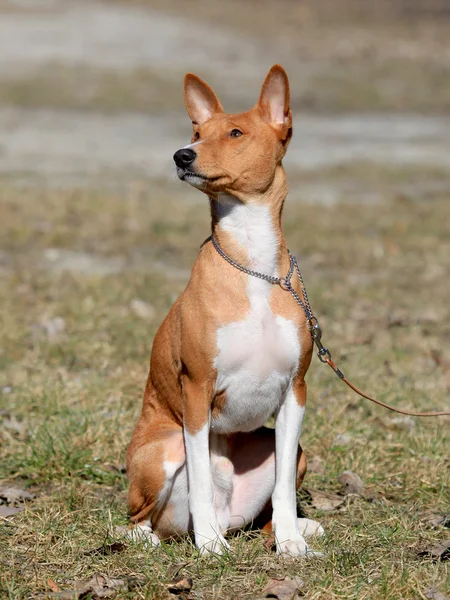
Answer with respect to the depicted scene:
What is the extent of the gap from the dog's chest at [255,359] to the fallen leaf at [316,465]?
42.5 inches

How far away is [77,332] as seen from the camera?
6.64m

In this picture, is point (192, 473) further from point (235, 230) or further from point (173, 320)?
point (235, 230)

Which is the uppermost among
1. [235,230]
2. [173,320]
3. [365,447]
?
[235,230]

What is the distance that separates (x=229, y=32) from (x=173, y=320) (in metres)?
25.2

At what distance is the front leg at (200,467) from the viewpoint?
3.74m

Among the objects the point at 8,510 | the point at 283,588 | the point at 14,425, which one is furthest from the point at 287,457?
the point at 14,425

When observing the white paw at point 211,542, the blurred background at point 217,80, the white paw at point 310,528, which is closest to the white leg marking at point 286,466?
the white paw at point 310,528

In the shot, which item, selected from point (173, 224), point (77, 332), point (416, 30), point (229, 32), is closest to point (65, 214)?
point (173, 224)

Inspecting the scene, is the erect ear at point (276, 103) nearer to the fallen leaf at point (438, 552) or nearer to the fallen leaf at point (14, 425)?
the fallen leaf at point (438, 552)

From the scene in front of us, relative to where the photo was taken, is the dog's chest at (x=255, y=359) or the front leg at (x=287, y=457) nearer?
the dog's chest at (x=255, y=359)

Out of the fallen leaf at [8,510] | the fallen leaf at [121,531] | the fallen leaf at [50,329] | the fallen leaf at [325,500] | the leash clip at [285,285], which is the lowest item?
the fallen leaf at [325,500]

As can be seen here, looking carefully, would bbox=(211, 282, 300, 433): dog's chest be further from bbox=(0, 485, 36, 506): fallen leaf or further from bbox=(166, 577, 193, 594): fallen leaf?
bbox=(0, 485, 36, 506): fallen leaf

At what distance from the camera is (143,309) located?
7.12 metres

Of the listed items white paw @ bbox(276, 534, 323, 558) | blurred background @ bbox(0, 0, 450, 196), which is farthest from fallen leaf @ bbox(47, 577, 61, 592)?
blurred background @ bbox(0, 0, 450, 196)
